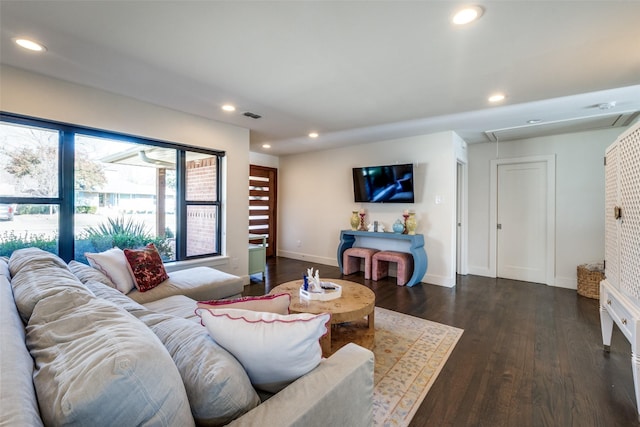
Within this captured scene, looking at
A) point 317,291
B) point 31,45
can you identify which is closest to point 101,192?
point 31,45

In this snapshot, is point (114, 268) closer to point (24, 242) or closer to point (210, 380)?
point (24, 242)

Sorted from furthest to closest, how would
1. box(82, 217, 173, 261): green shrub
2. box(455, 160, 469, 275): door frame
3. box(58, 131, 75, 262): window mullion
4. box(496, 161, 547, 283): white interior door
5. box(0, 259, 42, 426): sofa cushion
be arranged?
1. box(455, 160, 469, 275): door frame
2. box(496, 161, 547, 283): white interior door
3. box(82, 217, 173, 261): green shrub
4. box(58, 131, 75, 262): window mullion
5. box(0, 259, 42, 426): sofa cushion

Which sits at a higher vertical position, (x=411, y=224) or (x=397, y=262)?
(x=411, y=224)

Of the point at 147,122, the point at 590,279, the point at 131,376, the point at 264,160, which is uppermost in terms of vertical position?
the point at 264,160

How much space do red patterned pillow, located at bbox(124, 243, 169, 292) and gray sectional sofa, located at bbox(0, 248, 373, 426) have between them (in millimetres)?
1235

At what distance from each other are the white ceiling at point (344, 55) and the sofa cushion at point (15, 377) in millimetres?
1771

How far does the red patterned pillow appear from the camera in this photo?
254 centimetres

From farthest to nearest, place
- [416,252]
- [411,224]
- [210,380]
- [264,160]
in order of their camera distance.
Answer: [264,160] < [411,224] < [416,252] < [210,380]

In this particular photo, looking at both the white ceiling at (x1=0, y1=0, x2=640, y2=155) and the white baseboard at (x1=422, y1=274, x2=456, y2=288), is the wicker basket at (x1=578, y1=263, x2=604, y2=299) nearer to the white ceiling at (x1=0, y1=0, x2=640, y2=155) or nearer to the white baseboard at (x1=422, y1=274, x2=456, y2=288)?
the white baseboard at (x1=422, y1=274, x2=456, y2=288)

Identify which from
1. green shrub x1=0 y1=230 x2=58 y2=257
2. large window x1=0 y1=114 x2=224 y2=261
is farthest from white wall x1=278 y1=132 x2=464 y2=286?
green shrub x1=0 y1=230 x2=58 y2=257

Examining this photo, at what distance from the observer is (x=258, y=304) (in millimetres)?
1319

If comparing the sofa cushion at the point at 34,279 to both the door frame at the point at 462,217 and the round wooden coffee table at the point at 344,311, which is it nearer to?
the round wooden coffee table at the point at 344,311

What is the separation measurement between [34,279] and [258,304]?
1.14 m

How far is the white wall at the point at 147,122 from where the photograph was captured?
2.52 meters
